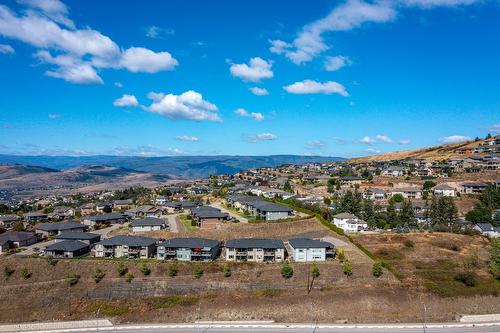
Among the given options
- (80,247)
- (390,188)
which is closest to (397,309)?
(80,247)

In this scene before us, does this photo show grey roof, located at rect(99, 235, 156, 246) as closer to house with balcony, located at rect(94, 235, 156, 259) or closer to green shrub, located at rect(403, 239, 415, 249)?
house with balcony, located at rect(94, 235, 156, 259)

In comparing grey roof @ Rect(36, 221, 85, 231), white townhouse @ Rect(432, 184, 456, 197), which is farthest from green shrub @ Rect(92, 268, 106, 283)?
white townhouse @ Rect(432, 184, 456, 197)

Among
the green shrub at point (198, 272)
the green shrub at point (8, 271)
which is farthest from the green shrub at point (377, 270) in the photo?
the green shrub at point (8, 271)

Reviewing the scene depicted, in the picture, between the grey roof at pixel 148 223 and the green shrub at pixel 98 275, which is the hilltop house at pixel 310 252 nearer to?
the grey roof at pixel 148 223

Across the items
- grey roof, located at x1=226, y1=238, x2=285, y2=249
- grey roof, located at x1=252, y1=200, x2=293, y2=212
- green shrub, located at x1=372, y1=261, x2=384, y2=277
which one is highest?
grey roof, located at x1=252, y1=200, x2=293, y2=212

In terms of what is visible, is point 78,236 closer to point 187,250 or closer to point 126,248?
point 126,248

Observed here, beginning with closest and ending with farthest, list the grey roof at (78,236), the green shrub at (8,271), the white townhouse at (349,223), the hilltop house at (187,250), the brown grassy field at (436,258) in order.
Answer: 1. the brown grassy field at (436,258)
2. the green shrub at (8,271)
3. the hilltop house at (187,250)
4. the grey roof at (78,236)
5. the white townhouse at (349,223)
